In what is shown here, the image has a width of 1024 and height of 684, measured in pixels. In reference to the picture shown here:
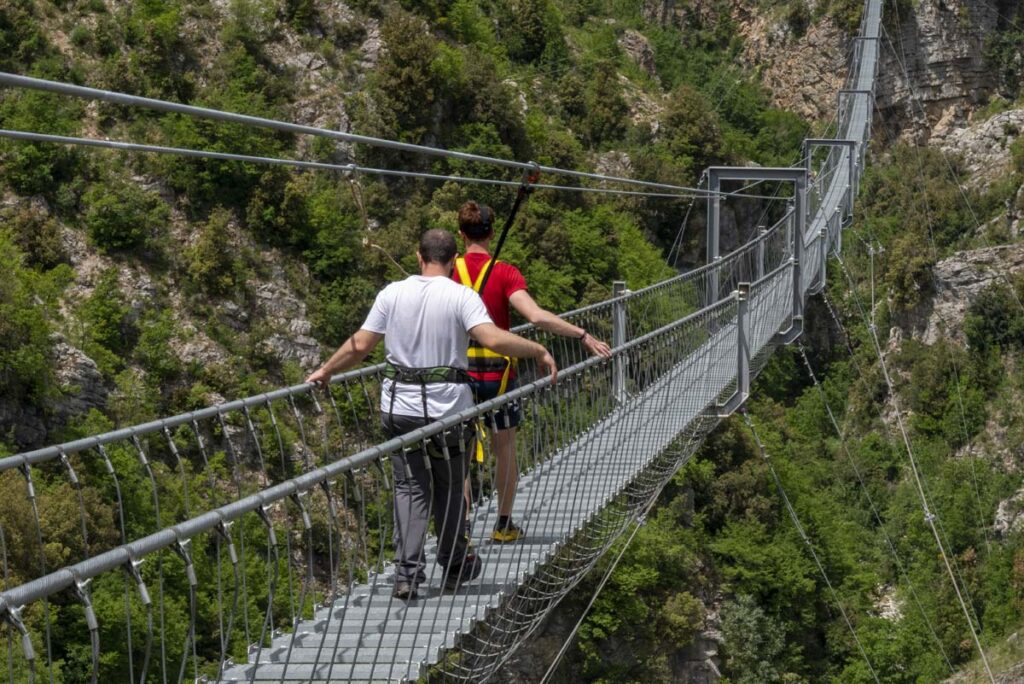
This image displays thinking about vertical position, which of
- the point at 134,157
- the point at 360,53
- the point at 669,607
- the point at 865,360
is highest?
the point at 360,53

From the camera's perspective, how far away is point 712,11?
28.9 meters

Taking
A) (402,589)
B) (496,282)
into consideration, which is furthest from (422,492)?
(496,282)

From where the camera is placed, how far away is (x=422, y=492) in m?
3.84

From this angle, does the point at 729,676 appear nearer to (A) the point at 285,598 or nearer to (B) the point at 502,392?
(A) the point at 285,598

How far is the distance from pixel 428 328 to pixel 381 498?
3075mm

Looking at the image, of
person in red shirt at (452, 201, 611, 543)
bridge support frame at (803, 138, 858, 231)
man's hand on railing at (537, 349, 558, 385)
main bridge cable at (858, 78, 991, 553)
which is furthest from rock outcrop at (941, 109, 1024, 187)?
man's hand on railing at (537, 349, 558, 385)

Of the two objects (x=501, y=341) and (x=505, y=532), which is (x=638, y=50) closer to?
(x=505, y=532)

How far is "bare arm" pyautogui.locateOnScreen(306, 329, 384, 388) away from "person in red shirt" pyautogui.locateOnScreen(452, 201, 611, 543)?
0.35 meters

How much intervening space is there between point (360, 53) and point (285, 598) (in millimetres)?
9971

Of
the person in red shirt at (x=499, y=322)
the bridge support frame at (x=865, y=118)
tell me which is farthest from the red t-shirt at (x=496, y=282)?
the bridge support frame at (x=865, y=118)

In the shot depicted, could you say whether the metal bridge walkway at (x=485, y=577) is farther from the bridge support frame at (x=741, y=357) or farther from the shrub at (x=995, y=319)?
the shrub at (x=995, y=319)

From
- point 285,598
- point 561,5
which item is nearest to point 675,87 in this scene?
point 561,5

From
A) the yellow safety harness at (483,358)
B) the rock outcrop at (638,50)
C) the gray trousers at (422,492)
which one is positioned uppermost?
the rock outcrop at (638,50)

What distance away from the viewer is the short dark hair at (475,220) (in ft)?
13.6
